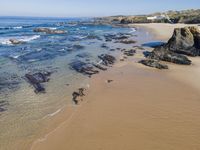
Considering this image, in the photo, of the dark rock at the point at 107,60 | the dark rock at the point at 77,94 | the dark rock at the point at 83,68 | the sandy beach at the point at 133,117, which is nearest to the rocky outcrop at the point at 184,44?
the dark rock at the point at 107,60

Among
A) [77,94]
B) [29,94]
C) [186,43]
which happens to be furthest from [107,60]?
[29,94]

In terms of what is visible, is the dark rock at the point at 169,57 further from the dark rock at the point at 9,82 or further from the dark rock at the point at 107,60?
the dark rock at the point at 9,82

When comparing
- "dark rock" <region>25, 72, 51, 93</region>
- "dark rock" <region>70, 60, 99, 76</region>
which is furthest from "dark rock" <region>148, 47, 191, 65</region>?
"dark rock" <region>25, 72, 51, 93</region>

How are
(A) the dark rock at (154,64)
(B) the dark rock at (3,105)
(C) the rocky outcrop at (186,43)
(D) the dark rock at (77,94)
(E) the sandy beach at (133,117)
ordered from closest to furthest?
(E) the sandy beach at (133,117) → (B) the dark rock at (3,105) → (D) the dark rock at (77,94) → (A) the dark rock at (154,64) → (C) the rocky outcrop at (186,43)

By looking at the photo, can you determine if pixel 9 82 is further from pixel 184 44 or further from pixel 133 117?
pixel 184 44

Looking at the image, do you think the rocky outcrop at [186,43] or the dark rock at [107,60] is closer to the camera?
the dark rock at [107,60]

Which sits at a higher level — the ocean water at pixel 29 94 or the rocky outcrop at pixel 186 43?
the rocky outcrop at pixel 186 43
